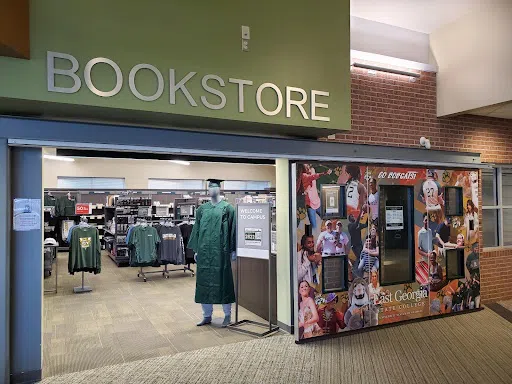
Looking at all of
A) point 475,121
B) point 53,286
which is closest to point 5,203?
point 53,286

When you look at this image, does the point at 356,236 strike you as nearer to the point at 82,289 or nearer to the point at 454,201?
the point at 454,201

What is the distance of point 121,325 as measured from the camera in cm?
594

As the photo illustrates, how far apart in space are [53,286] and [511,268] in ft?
28.4

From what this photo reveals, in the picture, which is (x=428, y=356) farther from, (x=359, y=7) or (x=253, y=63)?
(x=359, y=7)

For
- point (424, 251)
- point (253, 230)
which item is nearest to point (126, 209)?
point (253, 230)

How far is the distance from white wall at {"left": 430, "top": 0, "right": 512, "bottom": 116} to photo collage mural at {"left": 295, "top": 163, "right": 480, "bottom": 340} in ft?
3.75

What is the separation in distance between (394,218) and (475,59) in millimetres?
2600

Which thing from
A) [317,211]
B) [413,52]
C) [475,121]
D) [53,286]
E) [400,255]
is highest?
[413,52]

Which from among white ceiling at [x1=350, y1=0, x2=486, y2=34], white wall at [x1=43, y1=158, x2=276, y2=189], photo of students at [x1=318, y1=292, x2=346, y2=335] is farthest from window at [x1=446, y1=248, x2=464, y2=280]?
white wall at [x1=43, y1=158, x2=276, y2=189]

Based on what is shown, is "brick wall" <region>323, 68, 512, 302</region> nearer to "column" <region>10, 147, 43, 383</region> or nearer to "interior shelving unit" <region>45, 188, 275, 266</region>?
"column" <region>10, 147, 43, 383</region>

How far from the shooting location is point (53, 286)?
8.73m

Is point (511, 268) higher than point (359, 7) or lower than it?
lower

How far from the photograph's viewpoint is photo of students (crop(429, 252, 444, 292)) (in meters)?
6.02

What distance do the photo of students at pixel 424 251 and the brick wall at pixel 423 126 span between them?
135 centimetres
